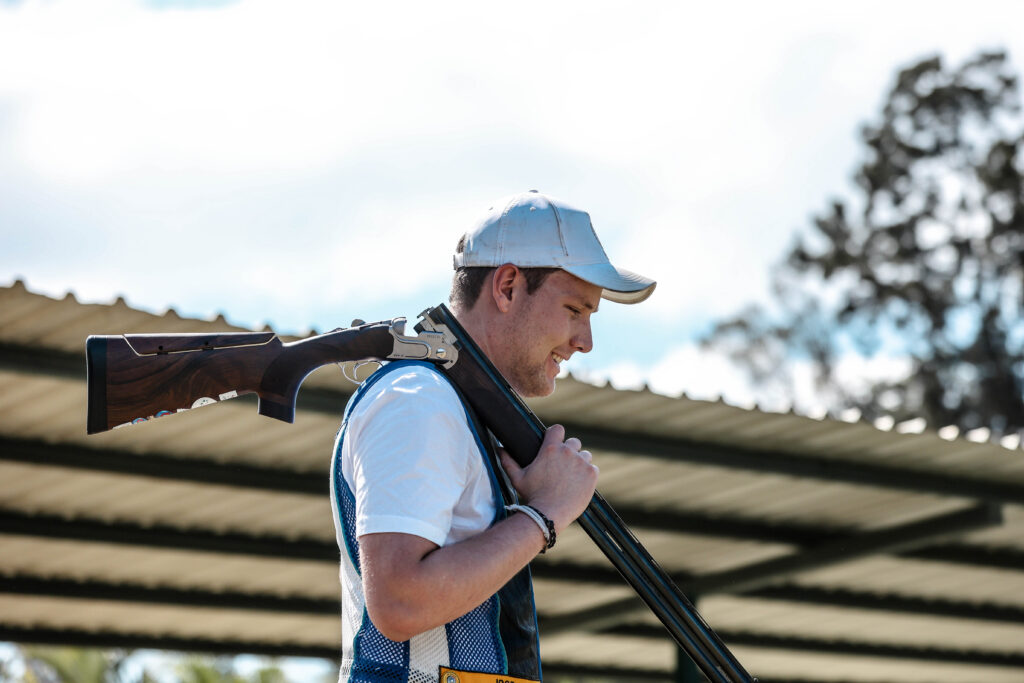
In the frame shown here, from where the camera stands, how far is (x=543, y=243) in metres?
3.15

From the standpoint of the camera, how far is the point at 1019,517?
29.8 feet

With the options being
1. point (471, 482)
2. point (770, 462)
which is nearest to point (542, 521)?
point (471, 482)

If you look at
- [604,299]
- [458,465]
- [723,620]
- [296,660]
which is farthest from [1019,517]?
[458,465]

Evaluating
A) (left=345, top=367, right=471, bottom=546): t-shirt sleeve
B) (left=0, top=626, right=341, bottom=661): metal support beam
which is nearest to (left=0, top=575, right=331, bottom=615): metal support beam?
(left=0, top=626, right=341, bottom=661): metal support beam

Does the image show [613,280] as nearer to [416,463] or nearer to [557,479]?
[557,479]

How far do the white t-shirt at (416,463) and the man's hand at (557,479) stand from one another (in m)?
0.11

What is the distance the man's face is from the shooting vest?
8.2 inches

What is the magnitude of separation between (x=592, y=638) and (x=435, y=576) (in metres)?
9.44

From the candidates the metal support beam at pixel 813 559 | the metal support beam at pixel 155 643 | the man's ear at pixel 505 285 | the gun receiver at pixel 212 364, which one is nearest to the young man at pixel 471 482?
the man's ear at pixel 505 285

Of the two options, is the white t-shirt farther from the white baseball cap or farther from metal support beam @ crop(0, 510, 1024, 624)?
metal support beam @ crop(0, 510, 1024, 624)

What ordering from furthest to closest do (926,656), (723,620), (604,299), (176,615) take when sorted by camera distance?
(926,656) → (723,620) → (176,615) → (604,299)

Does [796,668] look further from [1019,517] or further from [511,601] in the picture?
[511,601]

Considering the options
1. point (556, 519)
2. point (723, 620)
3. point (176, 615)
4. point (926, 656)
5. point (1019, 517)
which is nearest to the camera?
point (556, 519)

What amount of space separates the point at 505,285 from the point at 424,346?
0.24m
